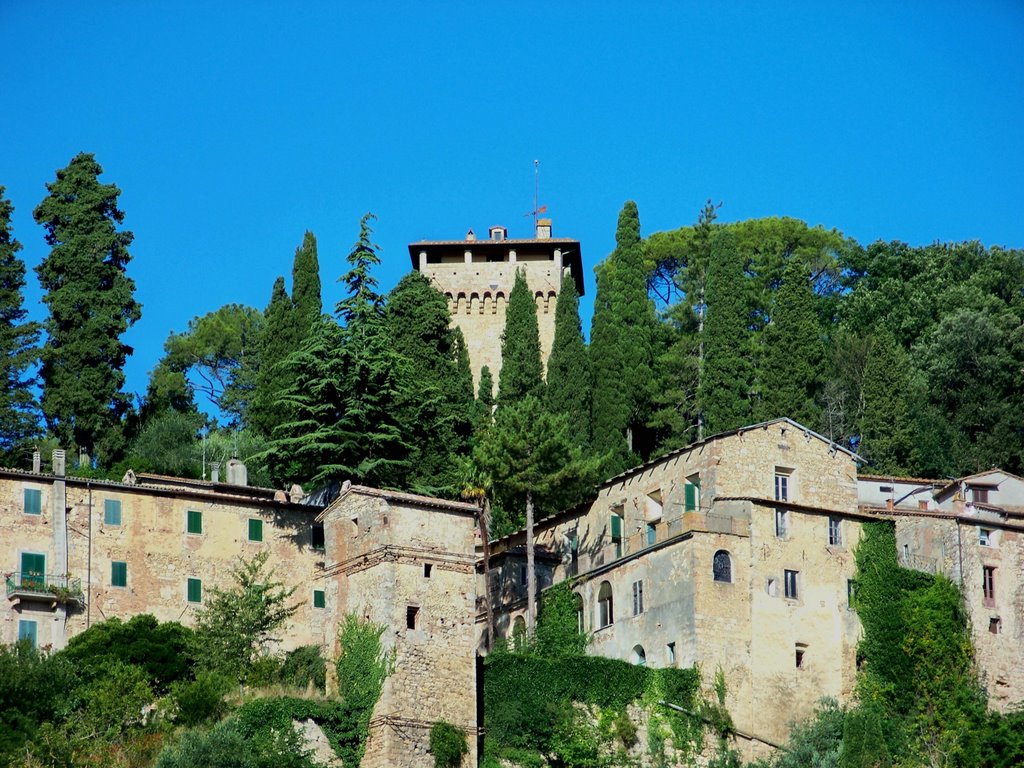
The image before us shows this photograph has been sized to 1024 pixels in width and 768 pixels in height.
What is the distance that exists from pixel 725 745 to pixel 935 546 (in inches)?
398

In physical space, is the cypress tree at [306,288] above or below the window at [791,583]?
above

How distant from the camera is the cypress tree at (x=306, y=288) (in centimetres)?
7738

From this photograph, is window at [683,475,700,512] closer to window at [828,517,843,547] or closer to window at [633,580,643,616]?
window at [633,580,643,616]

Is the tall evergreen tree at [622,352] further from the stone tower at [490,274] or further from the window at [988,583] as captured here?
the window at [988,583]

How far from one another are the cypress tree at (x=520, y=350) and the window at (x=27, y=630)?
23.4m

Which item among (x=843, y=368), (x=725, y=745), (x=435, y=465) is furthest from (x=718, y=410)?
(x=725, y=745)

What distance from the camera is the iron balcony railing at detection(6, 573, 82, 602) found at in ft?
181

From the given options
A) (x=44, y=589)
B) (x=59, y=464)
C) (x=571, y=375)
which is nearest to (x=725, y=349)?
(x=571, y=375)

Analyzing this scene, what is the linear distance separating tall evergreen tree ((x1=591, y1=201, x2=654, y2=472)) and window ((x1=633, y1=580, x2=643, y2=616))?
12.5 meters

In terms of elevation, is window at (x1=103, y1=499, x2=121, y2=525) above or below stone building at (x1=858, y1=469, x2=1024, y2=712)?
above

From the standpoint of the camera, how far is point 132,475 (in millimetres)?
59906

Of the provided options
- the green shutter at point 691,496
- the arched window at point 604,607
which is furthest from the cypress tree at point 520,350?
the arched window at point 604,607

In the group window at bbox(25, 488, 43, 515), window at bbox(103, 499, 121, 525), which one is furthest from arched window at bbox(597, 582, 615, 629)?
window at bbox(25, 488, 43, 515)

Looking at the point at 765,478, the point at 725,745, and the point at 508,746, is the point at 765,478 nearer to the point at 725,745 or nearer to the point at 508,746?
the point at 725,745
